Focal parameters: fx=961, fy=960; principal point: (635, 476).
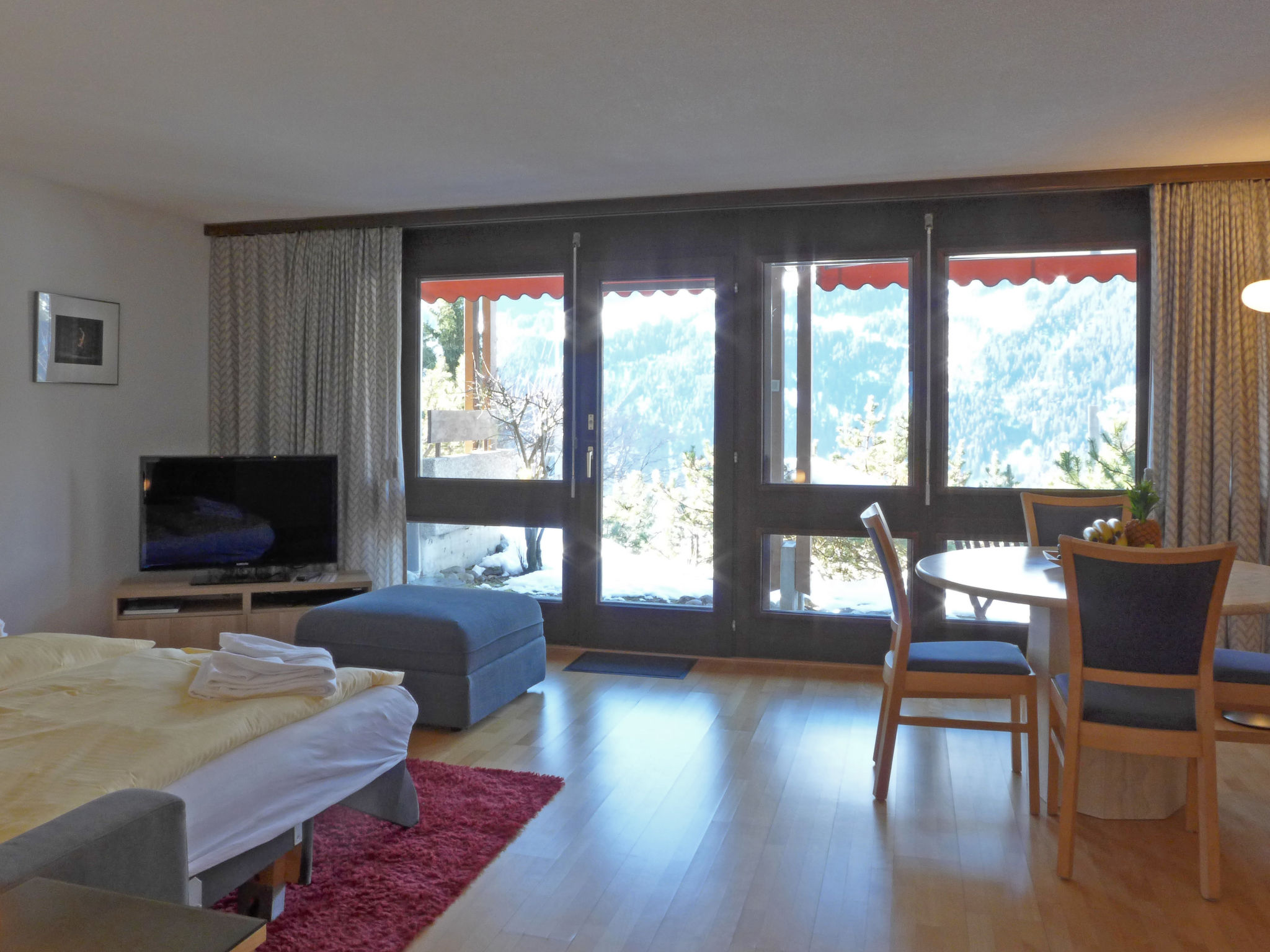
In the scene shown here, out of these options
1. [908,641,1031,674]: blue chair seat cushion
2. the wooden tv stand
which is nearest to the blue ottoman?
the wooden tv stand

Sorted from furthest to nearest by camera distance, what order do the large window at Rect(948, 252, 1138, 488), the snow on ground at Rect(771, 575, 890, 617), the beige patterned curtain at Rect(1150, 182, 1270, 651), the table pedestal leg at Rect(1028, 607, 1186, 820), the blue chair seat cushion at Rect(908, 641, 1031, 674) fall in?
the snow on ground at Rect(771, 575, 890, 617) → the large window at Rect(948, 252, 1138, 488) → the beige patterned curtain at Rect(1150, 182, 1270, 651) → the blue chair seat cushion at Rect(908, 641, 1031, 674) → the table pedestal leg at Rect(1028, 607, 1186, 820)

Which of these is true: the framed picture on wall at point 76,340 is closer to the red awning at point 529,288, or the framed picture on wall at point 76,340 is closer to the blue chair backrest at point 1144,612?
the red awning at point 529,288

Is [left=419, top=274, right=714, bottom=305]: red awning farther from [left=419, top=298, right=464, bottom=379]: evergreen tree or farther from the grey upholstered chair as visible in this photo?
the grey upholstered chair

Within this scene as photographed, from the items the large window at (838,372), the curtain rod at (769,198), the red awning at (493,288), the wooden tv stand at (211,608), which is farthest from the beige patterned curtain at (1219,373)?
the wooden tv stand at (211,608)

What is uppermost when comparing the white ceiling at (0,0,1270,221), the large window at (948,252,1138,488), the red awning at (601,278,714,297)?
the white ceiling at (0,0,1270,221)

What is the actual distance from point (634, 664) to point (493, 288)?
2.27 metres

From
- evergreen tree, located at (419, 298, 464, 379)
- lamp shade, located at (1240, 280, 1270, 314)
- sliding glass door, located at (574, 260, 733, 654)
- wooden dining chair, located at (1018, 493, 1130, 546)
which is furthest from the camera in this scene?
evergreen tree, located at (419, 298, 464, 379)

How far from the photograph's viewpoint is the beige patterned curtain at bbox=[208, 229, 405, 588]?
549cm

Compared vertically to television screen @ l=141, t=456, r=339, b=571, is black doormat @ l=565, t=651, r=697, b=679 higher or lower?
lower

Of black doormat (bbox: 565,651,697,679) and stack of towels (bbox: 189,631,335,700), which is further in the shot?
black doormat (bbox: 565,651,697,679)

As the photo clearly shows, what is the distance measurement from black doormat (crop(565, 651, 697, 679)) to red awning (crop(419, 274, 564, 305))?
2010mm

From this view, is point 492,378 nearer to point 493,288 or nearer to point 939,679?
point 493,288

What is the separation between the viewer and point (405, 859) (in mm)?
2719

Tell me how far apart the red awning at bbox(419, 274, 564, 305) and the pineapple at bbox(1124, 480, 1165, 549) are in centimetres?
317
